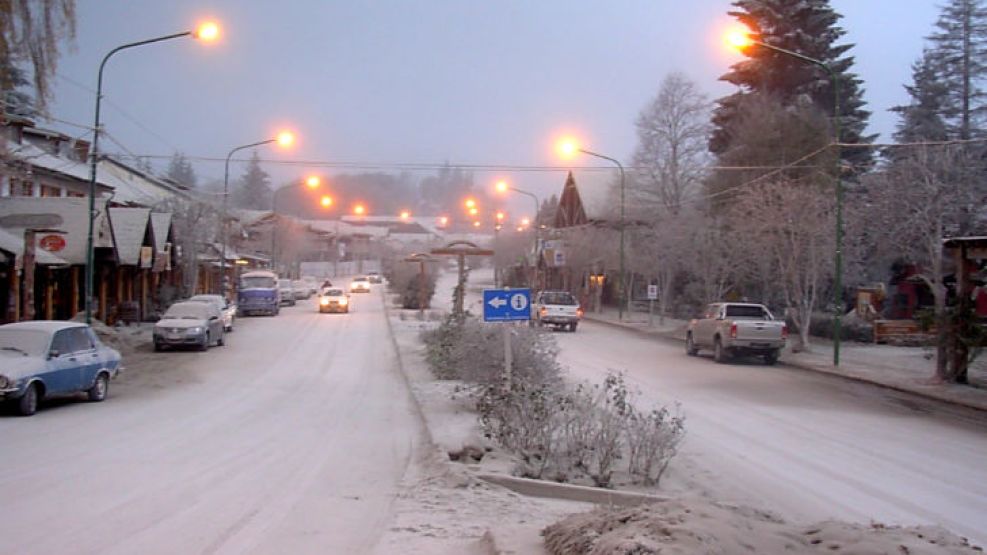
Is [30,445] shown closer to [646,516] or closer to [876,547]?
[646,516]

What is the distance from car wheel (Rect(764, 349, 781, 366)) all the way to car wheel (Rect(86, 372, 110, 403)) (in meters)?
19.1

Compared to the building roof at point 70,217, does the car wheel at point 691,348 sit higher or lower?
lower

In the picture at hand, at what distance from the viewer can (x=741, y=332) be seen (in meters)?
26.9

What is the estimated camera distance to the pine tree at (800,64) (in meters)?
43.6

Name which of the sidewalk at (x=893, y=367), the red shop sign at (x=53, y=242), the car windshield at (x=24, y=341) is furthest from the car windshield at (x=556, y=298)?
the car windshield at (x=24, y=341)

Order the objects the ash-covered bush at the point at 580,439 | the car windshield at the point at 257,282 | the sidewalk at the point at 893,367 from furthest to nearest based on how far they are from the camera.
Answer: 1. the car windshield at the point at 257,282
2. the sidewalk at the point at 893,367
3. the ash-covered bush at the point at 580,439

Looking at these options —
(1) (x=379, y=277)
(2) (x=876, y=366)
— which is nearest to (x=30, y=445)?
(2) (x=876, y=366)

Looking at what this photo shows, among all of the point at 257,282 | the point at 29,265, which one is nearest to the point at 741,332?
the point at 29,265

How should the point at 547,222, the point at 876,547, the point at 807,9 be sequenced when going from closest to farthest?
the point at 876,547, the point at 807,9, the point at 547,222

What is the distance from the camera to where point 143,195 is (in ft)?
166

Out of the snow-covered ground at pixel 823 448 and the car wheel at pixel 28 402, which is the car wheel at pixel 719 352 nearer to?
the snow-covered ground at pixel 823 448

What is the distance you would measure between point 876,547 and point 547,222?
3720 inches

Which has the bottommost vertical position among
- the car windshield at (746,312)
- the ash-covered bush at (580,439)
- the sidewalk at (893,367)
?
the sidewalk at (893,367)

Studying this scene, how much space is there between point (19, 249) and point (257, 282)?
85.4 feet
